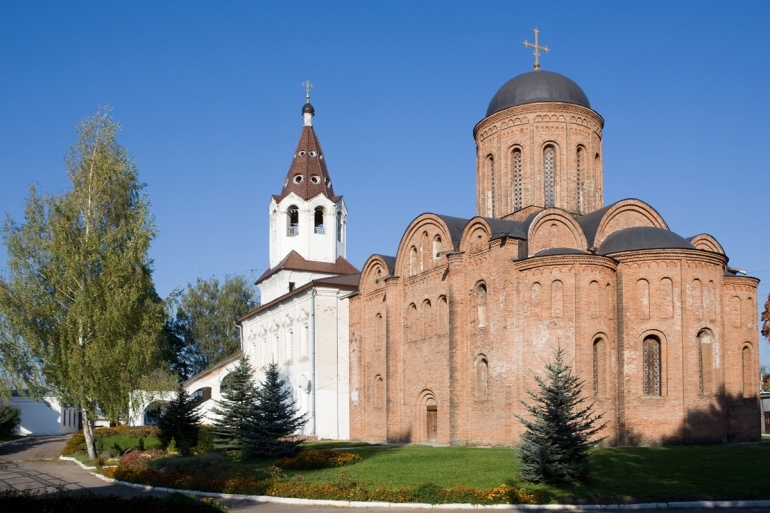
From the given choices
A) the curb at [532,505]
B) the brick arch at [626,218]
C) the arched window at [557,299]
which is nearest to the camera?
the curb at [532,505]

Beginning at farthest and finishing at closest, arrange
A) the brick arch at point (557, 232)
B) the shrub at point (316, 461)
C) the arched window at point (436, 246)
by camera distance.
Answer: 1. the arched window at point (436, 246)
2. the brick arch at point (557, 232)
3. the shrub at point (316, 461)

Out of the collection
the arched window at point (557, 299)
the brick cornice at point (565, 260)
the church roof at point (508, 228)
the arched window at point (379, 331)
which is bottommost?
the arched window at point (379, 331)

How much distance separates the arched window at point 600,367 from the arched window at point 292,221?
21140 mm

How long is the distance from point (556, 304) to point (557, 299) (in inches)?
6.1

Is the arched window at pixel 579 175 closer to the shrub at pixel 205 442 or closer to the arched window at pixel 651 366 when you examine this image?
the arched window at pixel 651 366

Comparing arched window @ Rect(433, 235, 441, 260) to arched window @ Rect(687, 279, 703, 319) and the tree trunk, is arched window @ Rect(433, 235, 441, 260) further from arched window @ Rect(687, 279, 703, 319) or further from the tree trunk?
the tree trunk

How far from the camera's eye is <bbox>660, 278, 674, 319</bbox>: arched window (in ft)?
77.0

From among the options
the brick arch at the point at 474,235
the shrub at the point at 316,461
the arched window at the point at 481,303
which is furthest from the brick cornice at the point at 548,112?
the shrub at the point at 316,461

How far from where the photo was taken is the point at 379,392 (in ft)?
102

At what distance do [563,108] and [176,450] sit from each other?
1787 centimetres

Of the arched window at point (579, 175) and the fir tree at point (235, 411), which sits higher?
the arched window at point (579, 175)

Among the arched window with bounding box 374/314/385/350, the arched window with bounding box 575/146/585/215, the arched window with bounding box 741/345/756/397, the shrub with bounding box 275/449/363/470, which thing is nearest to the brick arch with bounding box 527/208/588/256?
the arched window with bounding box 575/146/585/215

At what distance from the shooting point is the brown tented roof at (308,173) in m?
40.9

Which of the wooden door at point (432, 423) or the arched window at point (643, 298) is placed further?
the wooden door at point (432, 423)
